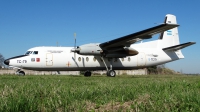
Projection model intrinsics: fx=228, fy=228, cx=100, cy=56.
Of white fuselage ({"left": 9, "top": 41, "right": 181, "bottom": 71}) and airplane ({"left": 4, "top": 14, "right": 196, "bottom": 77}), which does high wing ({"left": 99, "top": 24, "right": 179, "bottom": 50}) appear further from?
white fuselage ({"left": 9, "top": 41, "right": 181, "bottom": 71})

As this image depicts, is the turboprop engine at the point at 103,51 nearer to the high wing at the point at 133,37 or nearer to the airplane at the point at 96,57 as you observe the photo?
the airplane at the point at 96,57

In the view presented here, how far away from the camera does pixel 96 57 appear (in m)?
21.8

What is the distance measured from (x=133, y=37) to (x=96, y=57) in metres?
4.84

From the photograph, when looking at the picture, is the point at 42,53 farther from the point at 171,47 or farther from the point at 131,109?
the point at 131,109

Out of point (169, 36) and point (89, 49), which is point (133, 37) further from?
point (169, 36)

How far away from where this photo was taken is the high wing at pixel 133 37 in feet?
55.2

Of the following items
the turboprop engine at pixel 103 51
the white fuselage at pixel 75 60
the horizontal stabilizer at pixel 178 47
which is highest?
the horizontal stabilizer at pixel 178 47

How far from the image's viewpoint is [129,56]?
2219 centimetres

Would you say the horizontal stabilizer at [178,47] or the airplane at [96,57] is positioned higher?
the horizontal stabilizer at [178,47]

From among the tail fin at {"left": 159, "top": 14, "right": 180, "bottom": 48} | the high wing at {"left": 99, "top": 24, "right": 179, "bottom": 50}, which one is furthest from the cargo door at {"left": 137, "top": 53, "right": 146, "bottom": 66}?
the tail fin at {"left": 159, "top": 14, "right": 180, "bottom": 48}

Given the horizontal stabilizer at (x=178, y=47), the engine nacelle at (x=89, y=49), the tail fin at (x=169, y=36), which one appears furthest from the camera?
the tail fin at (x=169, y=36)

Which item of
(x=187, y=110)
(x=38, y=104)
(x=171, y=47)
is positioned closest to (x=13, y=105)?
(x=38, y=104)

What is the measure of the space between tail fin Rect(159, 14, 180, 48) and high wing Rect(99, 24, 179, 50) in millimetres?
5920

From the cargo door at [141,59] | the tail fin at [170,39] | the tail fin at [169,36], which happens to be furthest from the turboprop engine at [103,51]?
the tail fin at [169,36]
